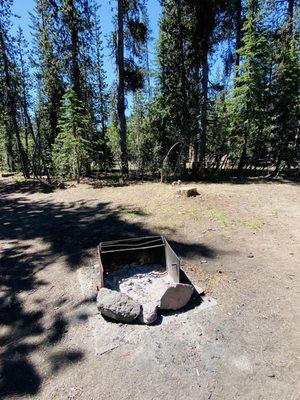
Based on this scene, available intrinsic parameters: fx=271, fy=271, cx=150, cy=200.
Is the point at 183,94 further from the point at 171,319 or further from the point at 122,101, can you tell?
the point at 171,319

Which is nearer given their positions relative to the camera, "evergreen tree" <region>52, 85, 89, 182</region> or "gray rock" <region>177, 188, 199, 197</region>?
"gray rock" <region>177, 188, 199, 197</region>

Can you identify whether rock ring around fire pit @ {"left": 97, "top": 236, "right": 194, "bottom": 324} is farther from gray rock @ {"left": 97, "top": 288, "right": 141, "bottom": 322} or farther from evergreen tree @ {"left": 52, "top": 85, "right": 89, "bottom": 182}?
evergreen tree @ {"left": 52, "top": 85, "right": 89, "bottom": 182}

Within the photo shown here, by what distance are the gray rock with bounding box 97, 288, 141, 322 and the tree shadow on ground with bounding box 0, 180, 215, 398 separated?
1.59 feet

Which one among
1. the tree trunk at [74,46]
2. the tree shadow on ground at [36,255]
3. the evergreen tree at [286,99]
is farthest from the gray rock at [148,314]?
the tree trunk at [74,46]

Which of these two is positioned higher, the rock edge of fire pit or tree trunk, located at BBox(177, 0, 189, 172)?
tree trunk, located at BBox(177, 0, 189, 172)

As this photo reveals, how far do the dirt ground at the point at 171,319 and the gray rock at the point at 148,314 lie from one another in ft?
0.27

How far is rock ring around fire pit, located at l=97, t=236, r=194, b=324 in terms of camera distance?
3010 mm

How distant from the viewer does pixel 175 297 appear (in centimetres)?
318

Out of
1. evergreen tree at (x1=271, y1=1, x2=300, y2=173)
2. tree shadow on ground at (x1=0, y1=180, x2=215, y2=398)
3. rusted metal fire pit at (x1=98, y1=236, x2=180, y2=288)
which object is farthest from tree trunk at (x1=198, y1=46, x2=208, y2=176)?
rusted metal fire pit at (x1=98, y1=236, x2=180, y2=288)

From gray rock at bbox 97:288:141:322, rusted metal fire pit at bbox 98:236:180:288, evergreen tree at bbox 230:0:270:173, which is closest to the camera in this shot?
gray rock at bbox 97:288:141:322

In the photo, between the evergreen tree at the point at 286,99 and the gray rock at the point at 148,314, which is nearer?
the gray rock at the point at 148,314

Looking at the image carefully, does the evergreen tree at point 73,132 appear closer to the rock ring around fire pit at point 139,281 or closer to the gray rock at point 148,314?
the rock ring around fire pit at point 139,281

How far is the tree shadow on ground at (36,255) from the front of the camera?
2598mm

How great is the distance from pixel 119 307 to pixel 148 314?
1.09ft
